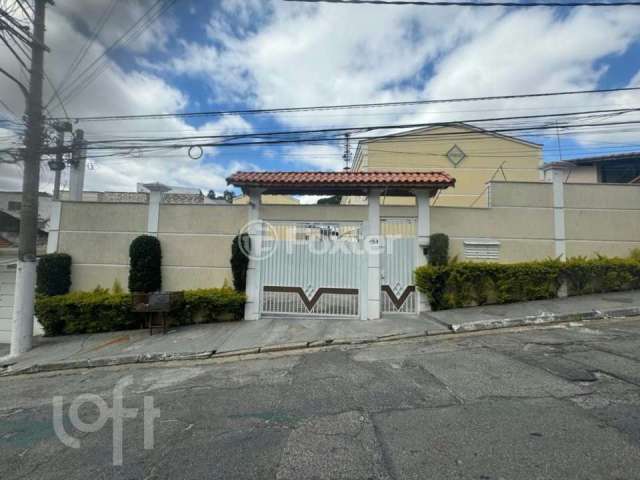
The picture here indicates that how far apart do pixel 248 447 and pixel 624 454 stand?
117 inches

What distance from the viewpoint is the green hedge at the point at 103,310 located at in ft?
26.8

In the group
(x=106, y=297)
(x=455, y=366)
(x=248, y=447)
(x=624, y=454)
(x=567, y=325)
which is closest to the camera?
(x=624, y=454)

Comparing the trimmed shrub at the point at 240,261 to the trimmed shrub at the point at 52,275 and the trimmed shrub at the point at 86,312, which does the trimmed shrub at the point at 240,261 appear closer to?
the trimmed shrub at the point at 86,312

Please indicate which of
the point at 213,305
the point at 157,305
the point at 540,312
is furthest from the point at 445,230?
the point at 157,305

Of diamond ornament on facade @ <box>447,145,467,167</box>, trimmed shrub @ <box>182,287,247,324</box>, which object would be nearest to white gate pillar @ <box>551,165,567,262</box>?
diamond ornament on facade @ <box>447,145,467,167</box>

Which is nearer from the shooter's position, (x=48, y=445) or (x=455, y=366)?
(x=48, y=445)

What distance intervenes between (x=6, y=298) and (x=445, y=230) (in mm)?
13577

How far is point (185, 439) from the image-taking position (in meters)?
3.00

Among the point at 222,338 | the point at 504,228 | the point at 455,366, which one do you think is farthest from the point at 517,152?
the point at 222,338

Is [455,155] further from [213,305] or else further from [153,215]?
[153,215]

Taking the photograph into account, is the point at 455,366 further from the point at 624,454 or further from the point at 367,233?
the point at 367,233

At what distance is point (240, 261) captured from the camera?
328 inches

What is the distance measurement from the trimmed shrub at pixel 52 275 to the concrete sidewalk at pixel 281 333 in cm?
126

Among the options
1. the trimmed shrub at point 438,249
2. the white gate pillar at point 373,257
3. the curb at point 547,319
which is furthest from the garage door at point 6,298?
the curb at point 547,319
